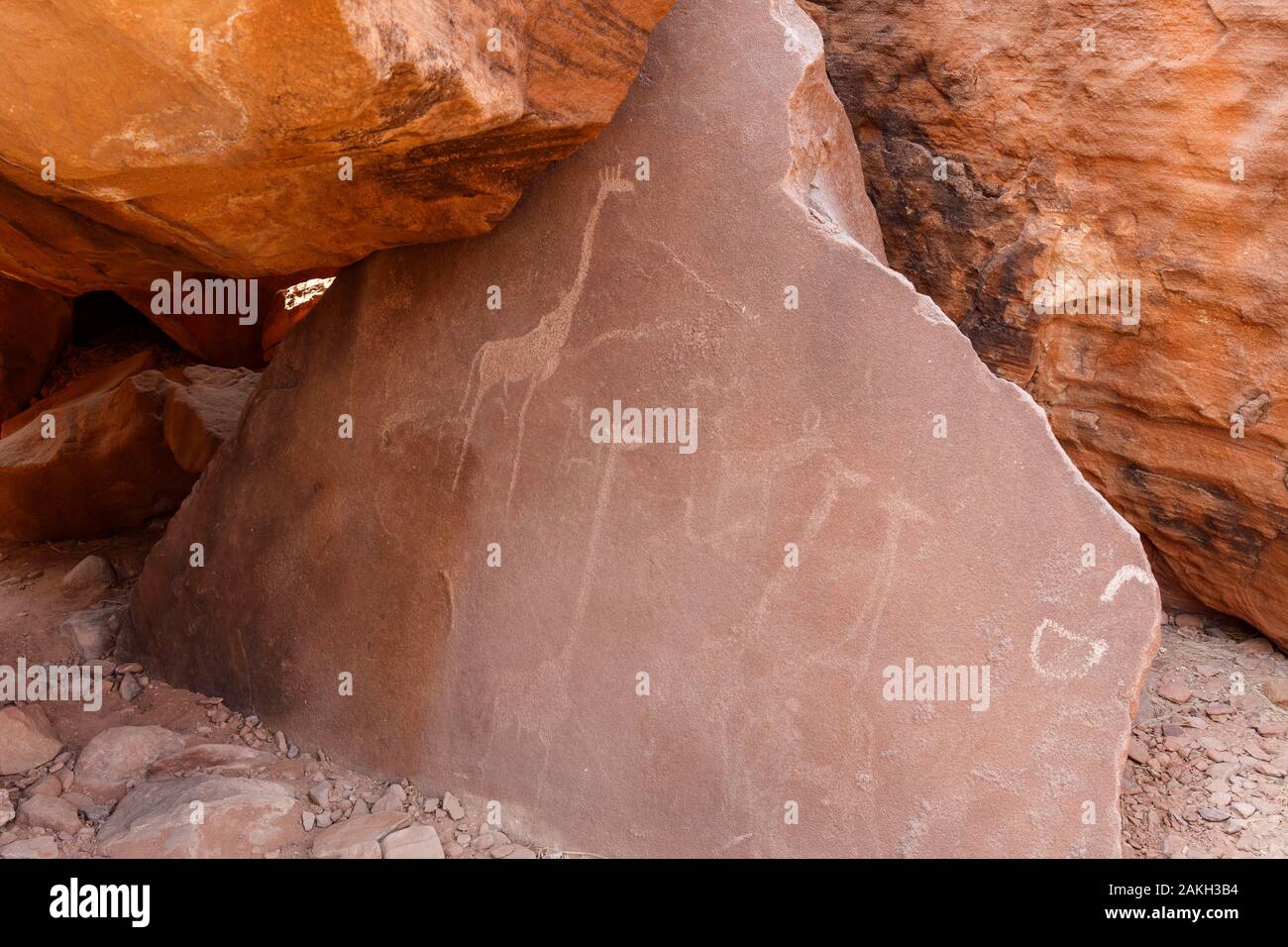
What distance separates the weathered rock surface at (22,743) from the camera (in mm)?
2412

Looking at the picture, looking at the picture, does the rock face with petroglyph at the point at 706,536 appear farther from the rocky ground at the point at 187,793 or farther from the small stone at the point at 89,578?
the small stone at the point at 89,578

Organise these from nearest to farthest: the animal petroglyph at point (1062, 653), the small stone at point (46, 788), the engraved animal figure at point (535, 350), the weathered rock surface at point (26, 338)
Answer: the animal petroglyph at point (1062, 653) < the small stone at point (46, 788) < the engraved animal figure at point (535, 350) < the weathered rock surface at point (26, 338)

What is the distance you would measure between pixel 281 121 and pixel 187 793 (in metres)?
1.37

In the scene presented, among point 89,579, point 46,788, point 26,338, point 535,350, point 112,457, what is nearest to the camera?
point 46,788

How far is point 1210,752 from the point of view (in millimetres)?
2764

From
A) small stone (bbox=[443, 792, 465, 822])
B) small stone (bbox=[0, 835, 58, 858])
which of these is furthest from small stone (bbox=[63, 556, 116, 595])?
small stone (bbox=[443, 792, 465, 822])

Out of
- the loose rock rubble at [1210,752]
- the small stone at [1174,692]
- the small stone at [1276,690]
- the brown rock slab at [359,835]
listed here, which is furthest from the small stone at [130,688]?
the small stone at [1276,690]

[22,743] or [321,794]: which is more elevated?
[22,743]

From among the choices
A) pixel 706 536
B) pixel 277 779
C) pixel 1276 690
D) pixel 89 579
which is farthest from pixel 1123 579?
pixel 89 579

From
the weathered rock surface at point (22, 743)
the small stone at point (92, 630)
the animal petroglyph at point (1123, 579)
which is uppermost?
the animal petroglyph at point (1123, 579)

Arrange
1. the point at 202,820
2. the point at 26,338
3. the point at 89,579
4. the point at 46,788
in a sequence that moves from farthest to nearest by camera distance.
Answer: the point at 26,338, the point at 89,579, the point at 46,788, the point at 202,820

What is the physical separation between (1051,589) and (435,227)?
145 centimetres

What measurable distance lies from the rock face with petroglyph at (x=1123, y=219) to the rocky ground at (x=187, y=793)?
1975mm

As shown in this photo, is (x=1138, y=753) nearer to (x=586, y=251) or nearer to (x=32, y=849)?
(x=586, y=251)
